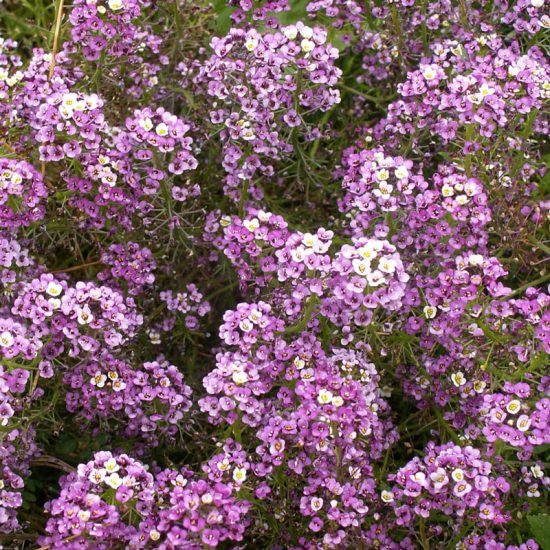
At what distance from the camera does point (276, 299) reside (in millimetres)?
3787

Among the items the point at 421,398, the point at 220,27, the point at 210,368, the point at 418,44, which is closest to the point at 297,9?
the point at 220,27

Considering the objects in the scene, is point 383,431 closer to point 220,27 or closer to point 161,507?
point 161,507

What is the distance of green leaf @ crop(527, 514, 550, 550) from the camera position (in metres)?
3.45

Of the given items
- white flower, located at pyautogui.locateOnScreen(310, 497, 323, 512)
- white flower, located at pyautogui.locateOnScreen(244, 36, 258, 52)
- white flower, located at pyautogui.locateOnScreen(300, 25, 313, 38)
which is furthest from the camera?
white flower, located at pyautogui.locateOnScreen(244, 36, 258, 52)

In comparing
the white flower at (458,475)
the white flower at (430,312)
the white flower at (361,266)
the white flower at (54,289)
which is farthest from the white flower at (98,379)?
the white flower at (458,475)

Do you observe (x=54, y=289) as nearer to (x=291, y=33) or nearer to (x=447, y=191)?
(x=291, y=33)

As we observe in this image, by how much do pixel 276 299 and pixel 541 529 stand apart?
135cm

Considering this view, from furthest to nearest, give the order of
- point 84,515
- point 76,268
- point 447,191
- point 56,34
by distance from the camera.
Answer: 1. point 76,268
2. point 56,34
3. point 447,191
4. point 84,515

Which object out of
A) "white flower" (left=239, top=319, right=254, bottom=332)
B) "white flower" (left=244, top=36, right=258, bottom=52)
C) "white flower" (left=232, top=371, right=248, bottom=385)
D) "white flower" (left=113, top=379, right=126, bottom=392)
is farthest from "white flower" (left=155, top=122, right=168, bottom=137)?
"white flower" (left=232, top=371, right=248, bottom=385)

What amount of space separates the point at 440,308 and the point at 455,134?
0.83m

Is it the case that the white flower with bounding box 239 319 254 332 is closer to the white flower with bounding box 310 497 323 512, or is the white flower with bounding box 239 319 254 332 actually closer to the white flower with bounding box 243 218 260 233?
the white flower with bounding box 243 218 260 233

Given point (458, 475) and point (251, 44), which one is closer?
point (458, 475)

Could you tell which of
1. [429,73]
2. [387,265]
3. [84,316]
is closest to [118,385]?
[84,316]

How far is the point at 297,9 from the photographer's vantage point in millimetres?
5562
